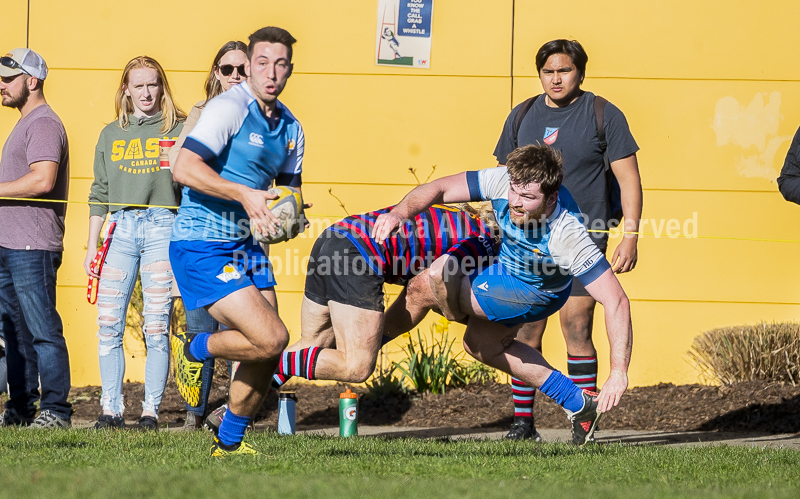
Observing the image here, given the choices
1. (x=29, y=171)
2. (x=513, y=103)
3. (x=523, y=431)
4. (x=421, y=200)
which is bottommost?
(x=523, y=431)

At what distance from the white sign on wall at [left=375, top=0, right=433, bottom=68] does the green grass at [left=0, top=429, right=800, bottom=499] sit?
407 centimetres

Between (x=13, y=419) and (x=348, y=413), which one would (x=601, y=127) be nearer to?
(x=348, y=413)

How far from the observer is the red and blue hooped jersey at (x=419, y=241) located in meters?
5.23

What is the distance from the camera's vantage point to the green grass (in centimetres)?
342

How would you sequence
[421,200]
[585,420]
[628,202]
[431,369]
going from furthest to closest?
[431,369] < [628,202] < [585,420] < [421,200]

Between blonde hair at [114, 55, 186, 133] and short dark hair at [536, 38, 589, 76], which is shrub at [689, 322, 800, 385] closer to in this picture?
short dark hair at [536, 38, 589, 76]

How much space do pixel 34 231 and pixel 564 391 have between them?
140 inches

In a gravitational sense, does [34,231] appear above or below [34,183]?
below

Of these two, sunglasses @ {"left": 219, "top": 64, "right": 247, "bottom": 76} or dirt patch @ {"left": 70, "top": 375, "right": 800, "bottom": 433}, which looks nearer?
sunglasses @ {"left": 219, "top": 64, "right": 247, "bottom": 76}

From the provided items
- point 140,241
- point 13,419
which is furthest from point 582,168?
point 13,419

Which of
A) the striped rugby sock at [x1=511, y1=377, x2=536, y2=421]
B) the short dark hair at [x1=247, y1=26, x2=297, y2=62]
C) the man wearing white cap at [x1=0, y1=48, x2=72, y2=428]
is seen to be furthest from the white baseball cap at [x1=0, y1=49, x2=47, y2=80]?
the striped rugby sock at [x1=511, y1=377, x2=536, y2=421]

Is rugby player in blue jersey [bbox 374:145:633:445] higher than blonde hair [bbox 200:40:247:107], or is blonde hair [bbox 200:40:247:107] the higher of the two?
blonde hair [bbox 200:40:247:107]

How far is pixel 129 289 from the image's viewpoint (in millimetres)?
5875

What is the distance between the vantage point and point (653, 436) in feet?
20.6
